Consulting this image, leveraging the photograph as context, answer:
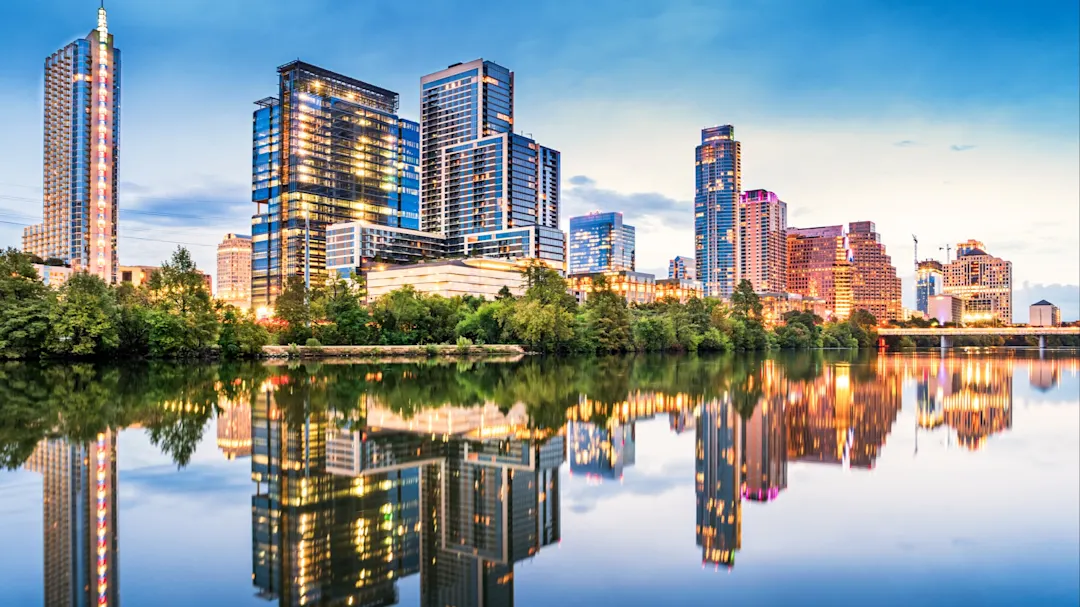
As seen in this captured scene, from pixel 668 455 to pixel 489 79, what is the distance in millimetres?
191915

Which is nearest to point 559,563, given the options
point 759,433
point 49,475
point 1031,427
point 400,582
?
point 400,582

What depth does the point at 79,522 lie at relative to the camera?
12.2 m

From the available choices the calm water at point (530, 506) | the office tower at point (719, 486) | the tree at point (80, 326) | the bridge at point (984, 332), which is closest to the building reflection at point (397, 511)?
the calm water at point (530, 506)

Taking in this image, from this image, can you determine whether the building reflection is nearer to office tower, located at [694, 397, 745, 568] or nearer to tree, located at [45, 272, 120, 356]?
office tower, located at [694, 397, 745, 568]

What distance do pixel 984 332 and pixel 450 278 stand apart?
10818 centimetres

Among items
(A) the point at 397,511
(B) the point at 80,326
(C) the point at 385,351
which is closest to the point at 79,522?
(A) the point at 397,511

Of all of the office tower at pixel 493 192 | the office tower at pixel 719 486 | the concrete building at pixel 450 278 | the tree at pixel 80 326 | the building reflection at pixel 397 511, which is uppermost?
the office tower at pixel 493 192

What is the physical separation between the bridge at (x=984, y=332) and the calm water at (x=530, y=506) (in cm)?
14454

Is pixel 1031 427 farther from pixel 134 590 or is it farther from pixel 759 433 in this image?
pixel 134 590

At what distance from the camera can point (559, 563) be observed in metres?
10.8

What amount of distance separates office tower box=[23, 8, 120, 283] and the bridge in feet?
534

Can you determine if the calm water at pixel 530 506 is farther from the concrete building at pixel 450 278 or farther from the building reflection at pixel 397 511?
the concrete building at pixel 450 278

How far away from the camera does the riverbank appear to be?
240ft

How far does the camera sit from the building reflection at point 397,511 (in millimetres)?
9852
